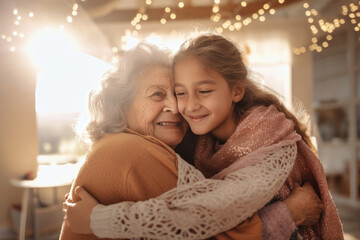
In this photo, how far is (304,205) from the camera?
124 centimetres

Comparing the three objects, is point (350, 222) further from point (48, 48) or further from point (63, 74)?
point (63, 74)

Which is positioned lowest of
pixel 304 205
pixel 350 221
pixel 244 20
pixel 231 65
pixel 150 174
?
pixel 350 221

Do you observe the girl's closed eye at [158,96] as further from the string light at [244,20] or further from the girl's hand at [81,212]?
the string light at [244,20]

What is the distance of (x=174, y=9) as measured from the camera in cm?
408

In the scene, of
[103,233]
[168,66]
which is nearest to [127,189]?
[103,233]

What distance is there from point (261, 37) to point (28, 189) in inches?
158

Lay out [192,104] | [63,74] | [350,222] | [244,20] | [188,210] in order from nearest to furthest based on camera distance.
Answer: [188,210]
[192,104]
[350,222]
[244,20]
[63,74]

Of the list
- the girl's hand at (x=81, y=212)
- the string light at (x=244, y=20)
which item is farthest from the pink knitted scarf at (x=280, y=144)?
the string light at (x=244, y=20)

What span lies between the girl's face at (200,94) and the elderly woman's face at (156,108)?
1.8 inches

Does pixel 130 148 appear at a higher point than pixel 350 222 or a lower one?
higher

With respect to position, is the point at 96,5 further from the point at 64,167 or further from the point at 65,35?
the point at 64,167

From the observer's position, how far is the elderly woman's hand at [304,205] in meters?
1.22

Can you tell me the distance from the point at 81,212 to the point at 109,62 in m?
3.56

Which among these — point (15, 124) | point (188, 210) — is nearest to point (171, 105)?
point (188, 210)
